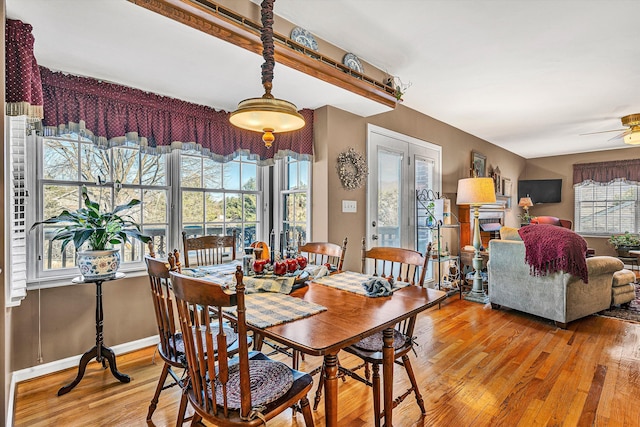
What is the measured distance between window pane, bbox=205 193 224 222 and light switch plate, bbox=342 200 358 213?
1.26m

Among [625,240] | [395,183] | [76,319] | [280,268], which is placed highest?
[395,183]

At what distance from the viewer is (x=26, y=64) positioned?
1758 mm

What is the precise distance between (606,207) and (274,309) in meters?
8.39

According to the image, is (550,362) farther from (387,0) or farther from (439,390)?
(387,0)

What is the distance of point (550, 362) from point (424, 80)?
2.73 m

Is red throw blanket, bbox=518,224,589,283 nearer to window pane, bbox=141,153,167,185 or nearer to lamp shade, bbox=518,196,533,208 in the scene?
window pane, bbox=141,153,167,185

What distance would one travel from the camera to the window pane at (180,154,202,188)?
10.1ft

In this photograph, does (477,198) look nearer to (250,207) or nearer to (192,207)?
(250,207)

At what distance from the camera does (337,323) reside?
129cm

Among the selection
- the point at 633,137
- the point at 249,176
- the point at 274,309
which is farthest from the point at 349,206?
the point at 633,137

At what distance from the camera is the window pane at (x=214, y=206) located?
127 inches

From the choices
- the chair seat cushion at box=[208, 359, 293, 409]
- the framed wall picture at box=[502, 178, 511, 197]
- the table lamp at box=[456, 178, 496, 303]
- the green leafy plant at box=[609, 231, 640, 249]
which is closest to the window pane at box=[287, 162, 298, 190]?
the table lamp at box=[456, 178, 496, 303]

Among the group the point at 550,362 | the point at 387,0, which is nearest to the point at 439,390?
the point at 550,362

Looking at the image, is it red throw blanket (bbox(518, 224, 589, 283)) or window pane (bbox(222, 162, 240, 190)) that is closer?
red throw blanket (bbox(518, 224, 589, 283))
